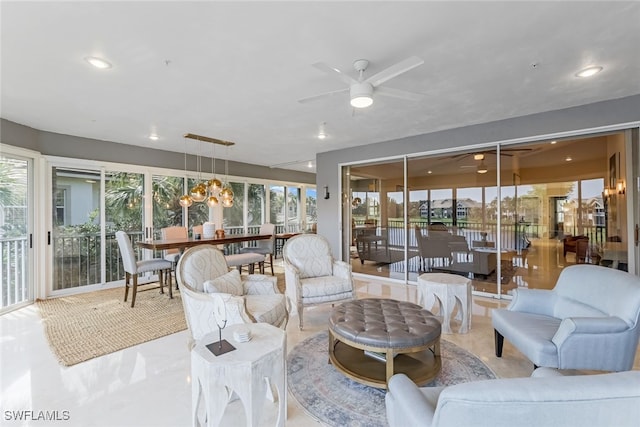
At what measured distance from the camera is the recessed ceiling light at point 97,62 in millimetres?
2540

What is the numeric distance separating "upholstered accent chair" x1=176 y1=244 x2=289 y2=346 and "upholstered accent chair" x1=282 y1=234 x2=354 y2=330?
0.42 m

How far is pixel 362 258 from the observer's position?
6.32 m

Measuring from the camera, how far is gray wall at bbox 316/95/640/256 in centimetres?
361

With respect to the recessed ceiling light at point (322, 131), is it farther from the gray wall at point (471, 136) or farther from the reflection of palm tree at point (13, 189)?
the reflection of palm tree at point (13, 189)

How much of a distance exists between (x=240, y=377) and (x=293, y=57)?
2448 mm

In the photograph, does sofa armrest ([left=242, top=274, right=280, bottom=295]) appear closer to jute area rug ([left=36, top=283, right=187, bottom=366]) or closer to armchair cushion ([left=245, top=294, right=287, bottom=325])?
armchair cushion ([left=245, top=294, right=287, bottom=325])

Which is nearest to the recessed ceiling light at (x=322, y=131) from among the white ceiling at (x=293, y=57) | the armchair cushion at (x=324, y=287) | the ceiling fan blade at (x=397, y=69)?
the white ceiling at (x=293, y=57)

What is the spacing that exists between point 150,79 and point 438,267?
5089mm

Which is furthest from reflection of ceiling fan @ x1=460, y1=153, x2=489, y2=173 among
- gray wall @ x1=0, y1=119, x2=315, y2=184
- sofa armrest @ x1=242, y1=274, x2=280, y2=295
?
gray wall @ x1=0, y1=119, x2=315, y2=184

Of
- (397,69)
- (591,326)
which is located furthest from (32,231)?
(591,326)

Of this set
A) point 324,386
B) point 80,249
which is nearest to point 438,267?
point 324,386

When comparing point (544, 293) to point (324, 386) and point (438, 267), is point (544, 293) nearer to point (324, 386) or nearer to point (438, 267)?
point (324, 386)

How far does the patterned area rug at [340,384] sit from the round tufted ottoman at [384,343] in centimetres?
12

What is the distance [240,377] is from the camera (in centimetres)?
154
